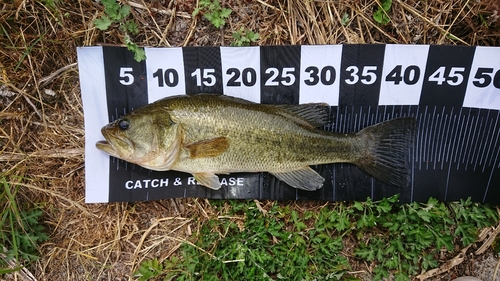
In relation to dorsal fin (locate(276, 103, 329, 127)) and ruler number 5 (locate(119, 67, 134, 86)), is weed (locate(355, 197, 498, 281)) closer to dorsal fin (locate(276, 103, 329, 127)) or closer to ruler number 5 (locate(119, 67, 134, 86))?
dorsal fin (locate(276, 103, 329, 127))

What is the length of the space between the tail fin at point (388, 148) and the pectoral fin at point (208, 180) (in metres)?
1.14

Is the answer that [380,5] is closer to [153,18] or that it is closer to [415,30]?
[415,30]

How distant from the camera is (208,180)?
282cm

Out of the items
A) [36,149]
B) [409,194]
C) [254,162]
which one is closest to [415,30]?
[409,194]

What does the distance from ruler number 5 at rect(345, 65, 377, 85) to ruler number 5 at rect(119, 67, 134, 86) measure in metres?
1.76

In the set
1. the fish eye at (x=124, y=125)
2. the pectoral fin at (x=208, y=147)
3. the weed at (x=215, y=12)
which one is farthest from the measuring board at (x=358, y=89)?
the pectoral fin at (x=208, y=147)

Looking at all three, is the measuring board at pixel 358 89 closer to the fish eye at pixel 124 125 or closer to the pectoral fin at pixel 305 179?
the pectoral fin at pixel 305 179

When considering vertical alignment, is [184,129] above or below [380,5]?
below

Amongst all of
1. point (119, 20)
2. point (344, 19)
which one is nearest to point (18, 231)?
point (119, 20)

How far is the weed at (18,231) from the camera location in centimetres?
291

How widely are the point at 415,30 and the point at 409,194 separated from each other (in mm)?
1373

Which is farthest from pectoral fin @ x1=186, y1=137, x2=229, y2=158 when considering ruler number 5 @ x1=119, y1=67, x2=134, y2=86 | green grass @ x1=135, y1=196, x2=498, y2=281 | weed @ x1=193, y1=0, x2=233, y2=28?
weed @ x1=193, y1=0, x2=233, y2=28

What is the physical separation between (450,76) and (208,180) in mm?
2132

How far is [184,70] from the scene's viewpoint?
290cm
